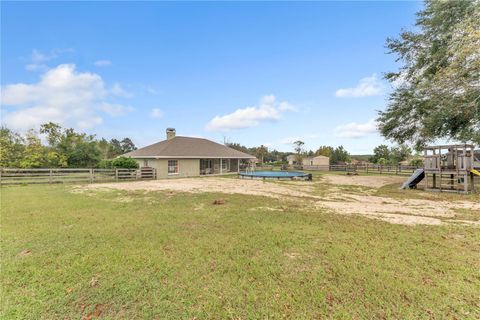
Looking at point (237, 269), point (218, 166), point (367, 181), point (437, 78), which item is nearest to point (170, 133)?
point (218, 166)

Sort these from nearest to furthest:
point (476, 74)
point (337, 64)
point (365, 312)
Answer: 1. point (365, 312)
2. point (476, 74)
3. point (337, 64)

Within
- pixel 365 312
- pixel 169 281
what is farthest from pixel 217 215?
pixel 365 312

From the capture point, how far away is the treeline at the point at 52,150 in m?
16.9

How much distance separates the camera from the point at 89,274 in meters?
3.03

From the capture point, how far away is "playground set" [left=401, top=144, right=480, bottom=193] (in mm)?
10641

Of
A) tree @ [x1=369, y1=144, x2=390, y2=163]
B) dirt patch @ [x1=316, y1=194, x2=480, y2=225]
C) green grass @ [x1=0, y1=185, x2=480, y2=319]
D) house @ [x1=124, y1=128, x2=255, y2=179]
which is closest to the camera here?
green grass @ [x1=0, y1=185, x2=480, y2=319]

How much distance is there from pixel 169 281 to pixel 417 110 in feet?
58.6

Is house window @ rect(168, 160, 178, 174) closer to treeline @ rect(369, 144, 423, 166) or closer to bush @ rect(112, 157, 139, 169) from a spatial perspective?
bush @ rect(112, 157, 139, 169)

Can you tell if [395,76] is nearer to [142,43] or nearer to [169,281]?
[142,43]

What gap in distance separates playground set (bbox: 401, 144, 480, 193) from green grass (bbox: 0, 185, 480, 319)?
828 centimetres

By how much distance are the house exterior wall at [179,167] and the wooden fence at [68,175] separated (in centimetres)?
106

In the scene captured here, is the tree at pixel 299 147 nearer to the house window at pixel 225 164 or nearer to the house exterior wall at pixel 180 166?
the house window at pixel 225 164

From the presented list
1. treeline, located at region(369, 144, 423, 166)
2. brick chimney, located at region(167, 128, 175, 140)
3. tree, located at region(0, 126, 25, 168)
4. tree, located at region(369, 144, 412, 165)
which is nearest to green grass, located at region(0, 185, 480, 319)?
tree, located at region(0, 126, 25, 168)

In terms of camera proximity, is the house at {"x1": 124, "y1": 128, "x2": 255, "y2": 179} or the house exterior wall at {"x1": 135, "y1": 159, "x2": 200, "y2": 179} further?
the house at {"x1": 124, "y1": 128, "x2": 255, "y2": 179}
